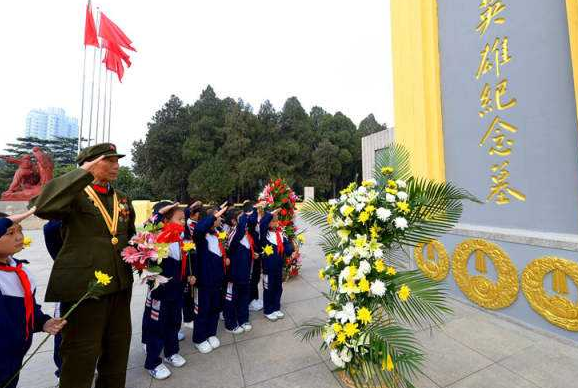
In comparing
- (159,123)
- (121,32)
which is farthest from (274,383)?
(159,123)

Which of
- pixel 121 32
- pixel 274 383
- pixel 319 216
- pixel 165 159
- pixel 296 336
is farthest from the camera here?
pixel 165 159

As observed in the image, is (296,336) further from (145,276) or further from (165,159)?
(165,159)

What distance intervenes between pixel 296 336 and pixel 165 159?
27300mm

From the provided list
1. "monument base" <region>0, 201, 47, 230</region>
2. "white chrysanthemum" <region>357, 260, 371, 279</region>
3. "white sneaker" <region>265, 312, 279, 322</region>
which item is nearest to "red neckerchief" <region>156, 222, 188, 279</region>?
"white chrysanthemum" <region>357, 260, 371, 279</region>

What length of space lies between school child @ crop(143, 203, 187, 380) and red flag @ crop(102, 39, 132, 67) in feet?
Answer: 25.1

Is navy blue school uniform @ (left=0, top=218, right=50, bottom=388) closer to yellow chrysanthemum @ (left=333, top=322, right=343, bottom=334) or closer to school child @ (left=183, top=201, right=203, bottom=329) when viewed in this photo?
school child @ (left=183, top=201, right=203, bottom=329)

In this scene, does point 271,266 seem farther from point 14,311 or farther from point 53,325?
point 14,311

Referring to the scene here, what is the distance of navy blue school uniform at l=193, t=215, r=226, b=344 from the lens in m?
3.22

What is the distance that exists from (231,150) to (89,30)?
18.1 m

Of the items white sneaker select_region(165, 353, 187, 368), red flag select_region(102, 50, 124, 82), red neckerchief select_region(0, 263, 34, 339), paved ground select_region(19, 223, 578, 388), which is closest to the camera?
red neckerchief select_region(0, 263, 34, 339)

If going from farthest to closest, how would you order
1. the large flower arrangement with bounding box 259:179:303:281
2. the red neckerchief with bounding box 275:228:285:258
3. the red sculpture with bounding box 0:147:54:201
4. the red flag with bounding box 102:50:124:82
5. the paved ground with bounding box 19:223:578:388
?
the red sculpture with bounding box 0:147:54:201 → the red flag with bounding box 102:50:124:82 → the large flower arrangement with bounding box 259:179:303:281 → the red neckerchief with bounding box 275:228:285:258 → the paved ground with bounding box 19:223:578:388

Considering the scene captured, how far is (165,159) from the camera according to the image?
88.4ft

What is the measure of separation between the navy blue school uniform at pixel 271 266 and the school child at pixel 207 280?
875 millimetres

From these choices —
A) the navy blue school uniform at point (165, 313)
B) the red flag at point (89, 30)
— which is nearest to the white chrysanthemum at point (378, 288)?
the navy blue school uniform at point (165, 313)
